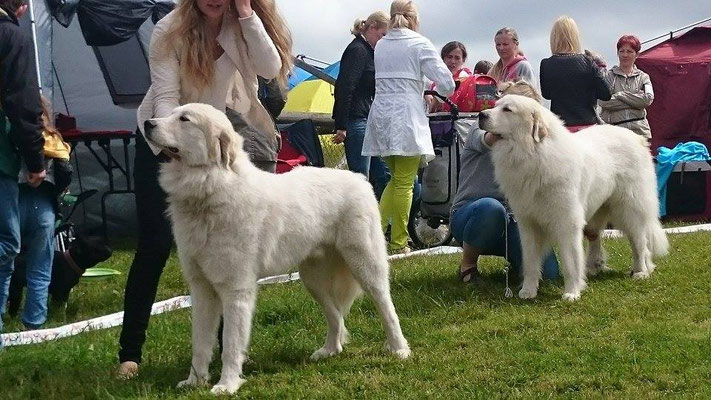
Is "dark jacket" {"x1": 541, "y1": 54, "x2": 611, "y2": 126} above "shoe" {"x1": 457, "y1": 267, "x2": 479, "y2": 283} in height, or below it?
above

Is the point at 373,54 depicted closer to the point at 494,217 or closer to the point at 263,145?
Answer: the point at 494,217

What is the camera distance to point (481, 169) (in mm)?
6312

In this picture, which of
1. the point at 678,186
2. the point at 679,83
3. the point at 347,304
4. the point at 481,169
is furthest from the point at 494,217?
the point at 679,83

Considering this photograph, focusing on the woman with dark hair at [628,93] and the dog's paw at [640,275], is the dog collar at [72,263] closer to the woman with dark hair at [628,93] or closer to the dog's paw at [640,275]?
the dog's paw at [640,275]

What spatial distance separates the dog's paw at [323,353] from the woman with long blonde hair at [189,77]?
0.84 metres

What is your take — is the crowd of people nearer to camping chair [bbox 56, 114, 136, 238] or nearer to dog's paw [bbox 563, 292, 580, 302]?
dog's paw [bbox 563, 292, 580, 302]

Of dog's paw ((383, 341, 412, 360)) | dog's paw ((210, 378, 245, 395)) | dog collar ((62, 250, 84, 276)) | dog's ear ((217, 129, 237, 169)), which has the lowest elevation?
dog collar ((62, 250, 84, 276))

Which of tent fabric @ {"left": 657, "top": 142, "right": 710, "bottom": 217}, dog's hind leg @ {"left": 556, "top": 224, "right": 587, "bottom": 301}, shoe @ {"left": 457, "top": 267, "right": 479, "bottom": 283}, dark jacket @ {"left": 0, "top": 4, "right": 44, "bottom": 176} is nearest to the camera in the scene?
dark jacket @ {"left": 0, "top": 4, "right": 44, "bottom": 176}

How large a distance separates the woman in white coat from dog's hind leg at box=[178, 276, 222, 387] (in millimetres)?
3831

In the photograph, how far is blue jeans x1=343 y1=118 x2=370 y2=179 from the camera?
8773 millimetres

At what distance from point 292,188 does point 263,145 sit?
46 centimetres

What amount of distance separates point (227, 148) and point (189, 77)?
1.55ft

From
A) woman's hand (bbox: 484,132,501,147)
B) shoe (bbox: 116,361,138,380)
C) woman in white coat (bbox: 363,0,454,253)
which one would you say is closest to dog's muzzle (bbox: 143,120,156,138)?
shoe (bbox: 116,361,138,380)

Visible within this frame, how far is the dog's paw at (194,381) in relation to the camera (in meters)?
4.15
